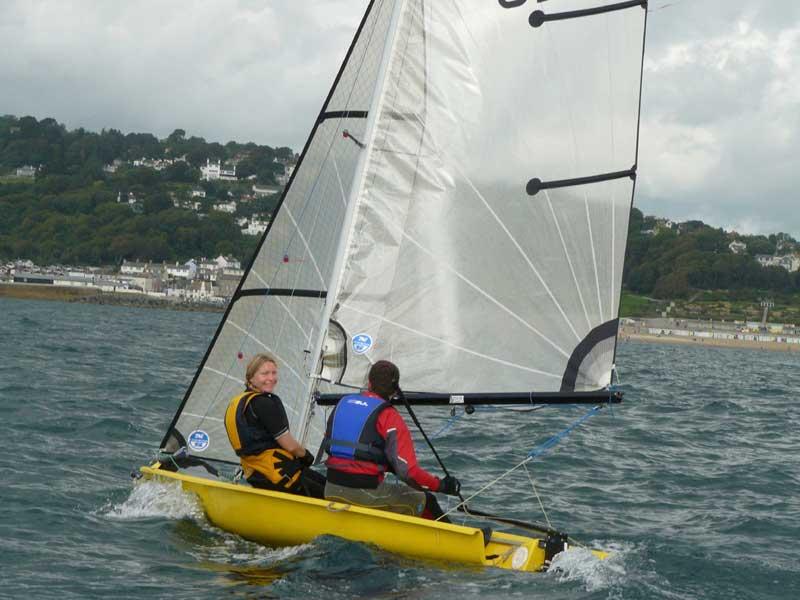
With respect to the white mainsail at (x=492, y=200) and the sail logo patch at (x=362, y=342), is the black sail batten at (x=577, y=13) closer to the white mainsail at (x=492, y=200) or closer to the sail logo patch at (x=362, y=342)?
the white mainsail at (x=492, y=200)

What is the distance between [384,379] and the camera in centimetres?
674

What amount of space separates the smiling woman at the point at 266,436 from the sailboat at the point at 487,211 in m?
0.22

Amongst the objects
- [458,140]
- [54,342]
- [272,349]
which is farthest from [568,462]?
[54,342]

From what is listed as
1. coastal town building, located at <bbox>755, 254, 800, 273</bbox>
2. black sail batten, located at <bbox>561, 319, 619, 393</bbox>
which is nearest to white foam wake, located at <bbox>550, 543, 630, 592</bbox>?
black sail batten, located at <bbox>561, 319, 619, 393</bbox>

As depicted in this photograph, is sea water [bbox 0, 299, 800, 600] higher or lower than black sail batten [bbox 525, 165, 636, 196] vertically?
lower

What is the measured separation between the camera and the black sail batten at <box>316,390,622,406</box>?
706cm

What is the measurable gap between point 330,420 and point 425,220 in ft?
4.78

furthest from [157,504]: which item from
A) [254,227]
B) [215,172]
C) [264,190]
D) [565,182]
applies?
[215,172]

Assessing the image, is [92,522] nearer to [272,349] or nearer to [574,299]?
[272,349]

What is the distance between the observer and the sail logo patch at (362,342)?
24.3ft

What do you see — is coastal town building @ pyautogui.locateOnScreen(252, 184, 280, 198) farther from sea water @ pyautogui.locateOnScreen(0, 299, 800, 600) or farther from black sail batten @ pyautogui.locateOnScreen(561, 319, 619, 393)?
black sail batten @ pyautogui.locateOnScreen(561, 319, 619, 393)

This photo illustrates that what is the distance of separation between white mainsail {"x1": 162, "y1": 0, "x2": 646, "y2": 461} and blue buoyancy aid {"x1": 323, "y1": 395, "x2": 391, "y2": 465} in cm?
62

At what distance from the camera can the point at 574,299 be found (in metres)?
7.36

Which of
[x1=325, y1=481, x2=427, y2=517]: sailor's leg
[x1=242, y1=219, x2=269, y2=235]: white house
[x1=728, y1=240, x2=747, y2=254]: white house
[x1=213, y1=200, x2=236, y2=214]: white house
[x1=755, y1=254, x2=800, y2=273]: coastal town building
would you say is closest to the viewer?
[x1=325, y1=481, x2=427, y2=517]: sailor's leg
